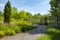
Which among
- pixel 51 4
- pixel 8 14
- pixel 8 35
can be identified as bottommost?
pixel 8 35

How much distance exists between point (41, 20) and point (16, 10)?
13.1 m

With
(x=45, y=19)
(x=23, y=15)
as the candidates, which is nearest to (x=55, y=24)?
(x=45, y=19)

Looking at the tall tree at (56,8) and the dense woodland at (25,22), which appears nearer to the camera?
the dense woodland at (25,22)

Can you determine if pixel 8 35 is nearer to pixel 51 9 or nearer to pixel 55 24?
pixel 55 24

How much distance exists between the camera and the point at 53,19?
2131 centimetres

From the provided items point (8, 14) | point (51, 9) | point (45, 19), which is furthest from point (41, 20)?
point (8, 14)

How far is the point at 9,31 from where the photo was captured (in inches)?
466

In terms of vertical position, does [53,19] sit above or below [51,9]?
below

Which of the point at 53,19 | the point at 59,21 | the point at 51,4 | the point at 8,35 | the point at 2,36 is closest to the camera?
the point at 2,36

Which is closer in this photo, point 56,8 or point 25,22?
point 56,8

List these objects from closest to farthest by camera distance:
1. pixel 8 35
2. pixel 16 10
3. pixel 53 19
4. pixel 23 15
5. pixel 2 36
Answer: pixel 2 36 < pixel 8 35 < pixel 53 19 < pixel 23 15 < pixel 16 10

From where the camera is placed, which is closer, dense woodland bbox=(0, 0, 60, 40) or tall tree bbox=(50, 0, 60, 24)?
dense woodland bbox=(0, 0, 60, 40)

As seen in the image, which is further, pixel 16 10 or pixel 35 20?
pixel 16 10

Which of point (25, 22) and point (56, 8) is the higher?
point (56, 8)
